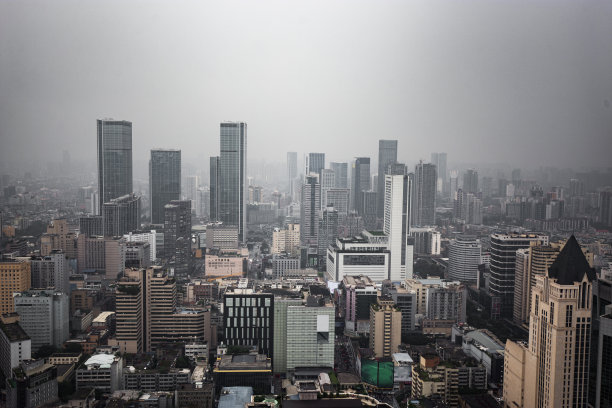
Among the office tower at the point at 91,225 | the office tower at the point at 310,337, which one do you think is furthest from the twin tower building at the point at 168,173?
the office tower at the point at 310,337

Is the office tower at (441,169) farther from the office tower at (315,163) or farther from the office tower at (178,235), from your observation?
the office tower at (178,235)

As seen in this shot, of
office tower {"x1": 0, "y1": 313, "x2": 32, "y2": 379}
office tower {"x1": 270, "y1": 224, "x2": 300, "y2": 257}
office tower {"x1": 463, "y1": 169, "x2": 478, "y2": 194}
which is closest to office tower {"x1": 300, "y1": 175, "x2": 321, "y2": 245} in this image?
office tower {"x1": 270, "y1": 224, "x2": 300, "y2": 257}

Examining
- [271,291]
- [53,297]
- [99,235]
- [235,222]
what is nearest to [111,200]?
[99,235]

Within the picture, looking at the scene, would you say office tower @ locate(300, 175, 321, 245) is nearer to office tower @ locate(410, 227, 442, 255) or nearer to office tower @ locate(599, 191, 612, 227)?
office tower @ locate(410, 227, 442, 255)

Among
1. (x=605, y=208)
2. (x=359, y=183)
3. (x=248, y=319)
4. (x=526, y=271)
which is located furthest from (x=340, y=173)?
(x=605, y=208)

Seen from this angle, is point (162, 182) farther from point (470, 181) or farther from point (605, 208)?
point (605, 208)

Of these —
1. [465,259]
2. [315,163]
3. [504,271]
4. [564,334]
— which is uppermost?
[315,163]

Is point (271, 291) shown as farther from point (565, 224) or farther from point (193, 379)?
point (565, 224)
